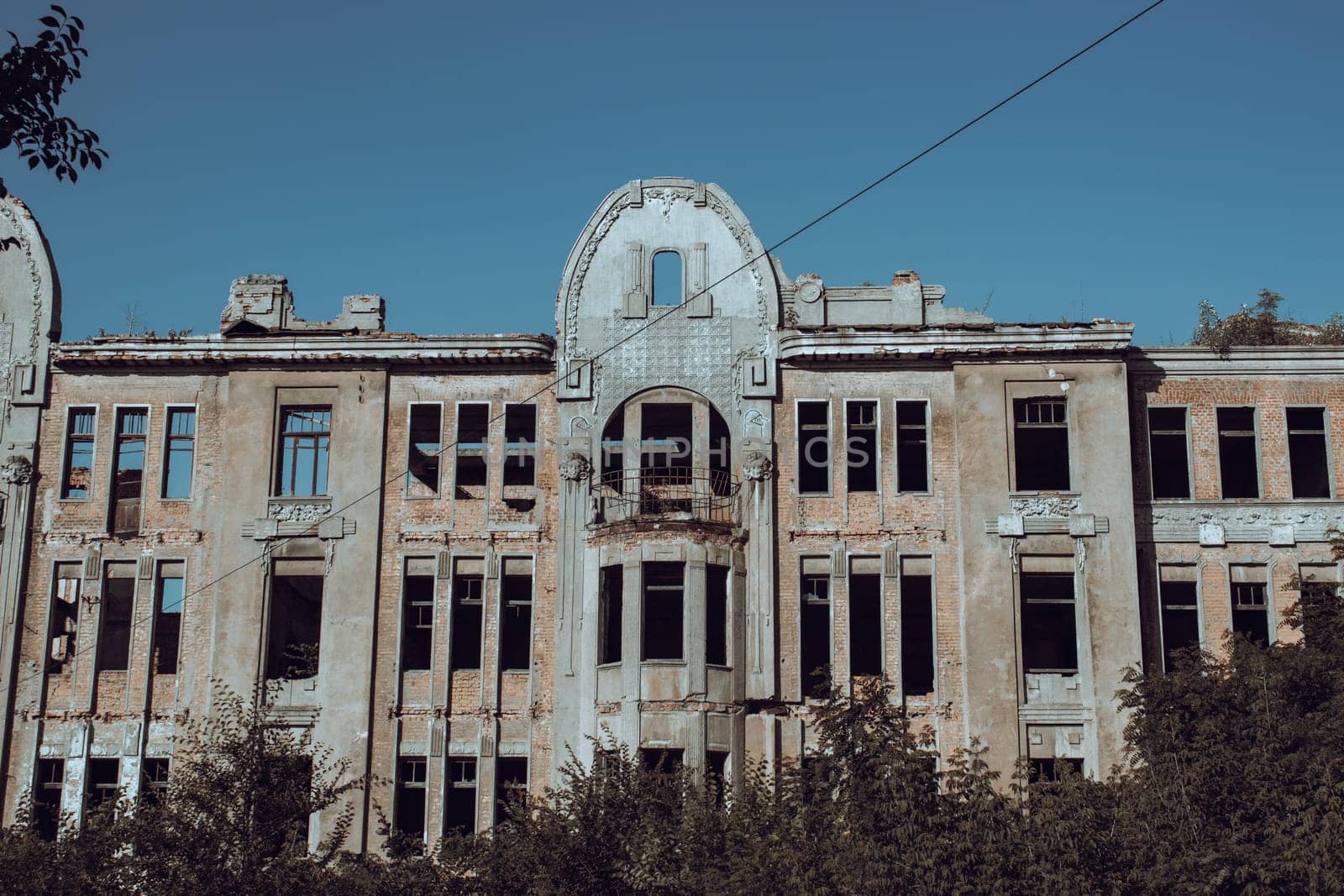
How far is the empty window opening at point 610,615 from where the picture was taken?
3206 cm

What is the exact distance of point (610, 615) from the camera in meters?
32.5

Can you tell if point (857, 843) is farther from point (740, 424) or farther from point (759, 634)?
point (740, 424)

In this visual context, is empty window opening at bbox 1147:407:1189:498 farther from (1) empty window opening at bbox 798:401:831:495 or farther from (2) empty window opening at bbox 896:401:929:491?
(1) empty window opening at bbox 798:401:831:495

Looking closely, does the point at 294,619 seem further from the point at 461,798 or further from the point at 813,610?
the point at 813,610

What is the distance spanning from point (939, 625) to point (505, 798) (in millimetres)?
8990

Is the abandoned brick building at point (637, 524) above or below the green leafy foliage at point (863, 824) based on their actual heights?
above

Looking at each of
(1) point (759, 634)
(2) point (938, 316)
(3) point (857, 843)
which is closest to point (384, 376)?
(1) point (759, 634)

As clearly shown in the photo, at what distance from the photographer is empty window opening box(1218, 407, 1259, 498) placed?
111ft

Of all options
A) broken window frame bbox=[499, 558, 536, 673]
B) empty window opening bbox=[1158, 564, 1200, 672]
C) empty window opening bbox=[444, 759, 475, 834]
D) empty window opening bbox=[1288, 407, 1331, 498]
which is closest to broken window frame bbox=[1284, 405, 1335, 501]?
empty window opening bbox=[1288, 407, 1331, 498]

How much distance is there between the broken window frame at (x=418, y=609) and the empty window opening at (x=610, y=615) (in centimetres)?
341

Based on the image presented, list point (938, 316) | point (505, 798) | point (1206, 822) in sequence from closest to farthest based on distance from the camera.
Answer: point (1206, 822) < point (505, 798) < point (938, 316)

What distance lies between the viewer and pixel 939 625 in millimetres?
32250

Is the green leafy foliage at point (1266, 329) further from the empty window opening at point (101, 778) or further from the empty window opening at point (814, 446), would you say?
the empty window opening at point (101, 778)

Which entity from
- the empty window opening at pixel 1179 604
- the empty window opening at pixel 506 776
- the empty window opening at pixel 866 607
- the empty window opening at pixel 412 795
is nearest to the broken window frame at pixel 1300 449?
the empty window opening at pixel 1179 604
